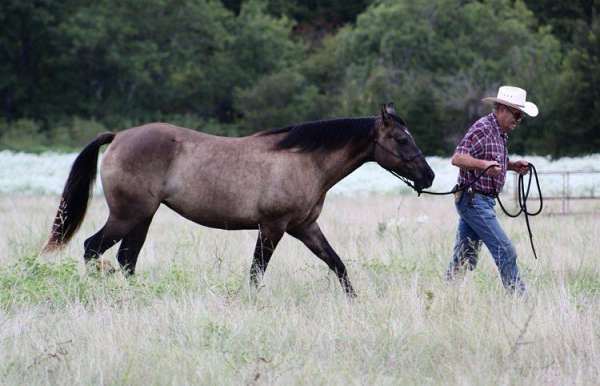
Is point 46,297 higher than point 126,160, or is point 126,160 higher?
point 126,160

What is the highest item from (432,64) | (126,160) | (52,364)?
(432,64)

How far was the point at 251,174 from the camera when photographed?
28.8ft

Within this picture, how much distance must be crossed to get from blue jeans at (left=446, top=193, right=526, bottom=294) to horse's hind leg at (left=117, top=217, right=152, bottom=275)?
2740 millimetres

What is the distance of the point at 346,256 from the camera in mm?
10680

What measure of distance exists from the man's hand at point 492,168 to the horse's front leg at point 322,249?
144 cm

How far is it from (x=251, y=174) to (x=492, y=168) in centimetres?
212

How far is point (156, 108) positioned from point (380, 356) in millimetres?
49355

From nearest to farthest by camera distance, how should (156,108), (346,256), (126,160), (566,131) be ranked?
(126,160)
(346,256)
(566,131)
(156,108)

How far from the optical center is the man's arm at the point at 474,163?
774cm

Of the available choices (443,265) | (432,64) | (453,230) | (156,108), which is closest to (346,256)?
(443,265)

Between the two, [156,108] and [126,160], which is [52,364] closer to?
[126,160]

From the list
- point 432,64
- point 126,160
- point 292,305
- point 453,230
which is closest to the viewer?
point 292,305

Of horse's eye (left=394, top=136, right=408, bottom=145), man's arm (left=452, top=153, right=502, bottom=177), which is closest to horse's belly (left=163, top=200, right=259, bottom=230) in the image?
horse's eye (left=394, top=136, right=408, bottom=145)

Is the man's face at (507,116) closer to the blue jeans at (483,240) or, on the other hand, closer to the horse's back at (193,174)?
the blue jeans at (483,240)
